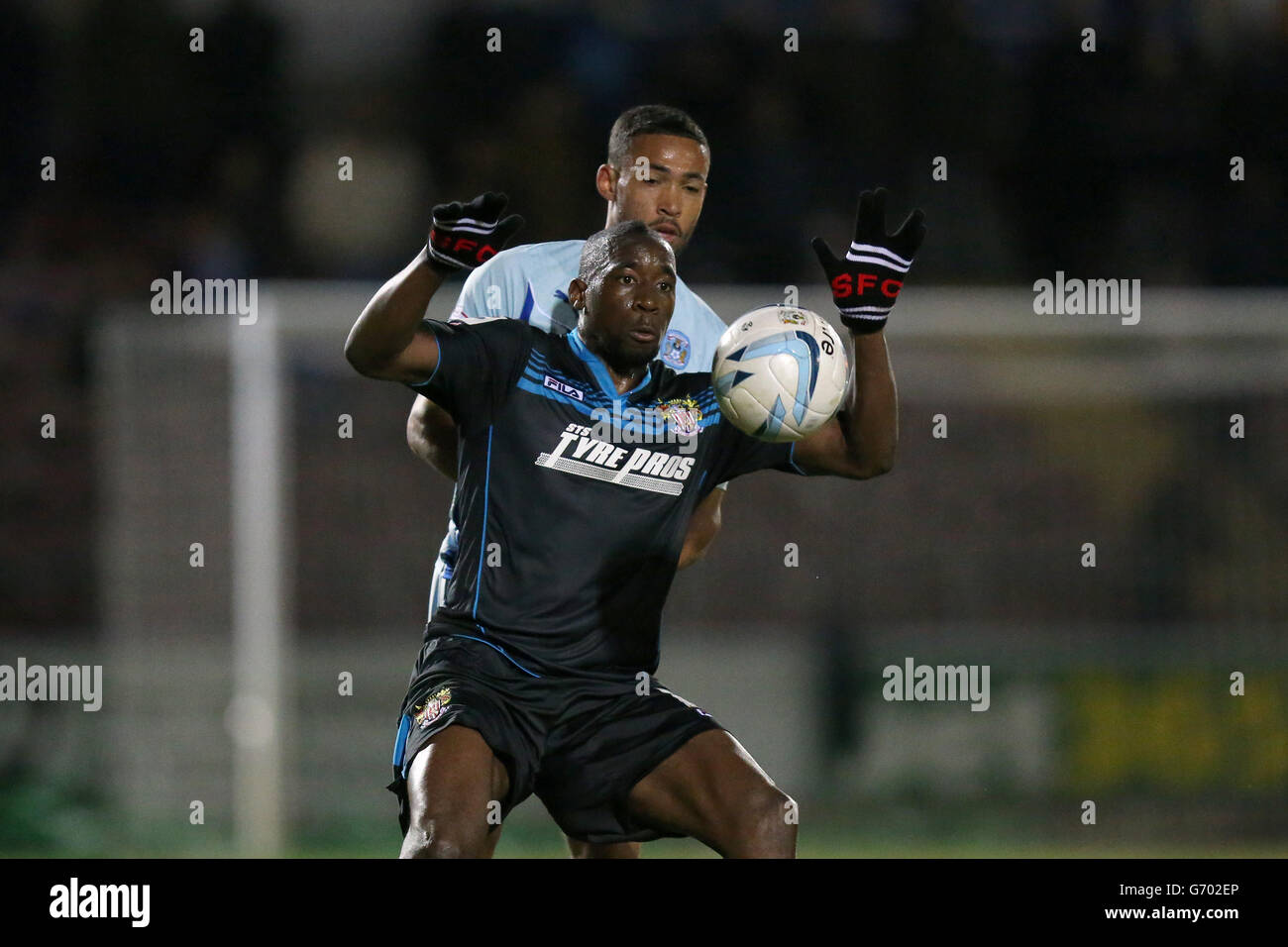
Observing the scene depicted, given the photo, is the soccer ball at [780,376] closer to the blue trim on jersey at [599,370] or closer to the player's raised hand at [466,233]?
the blue trim on jersey at [599,370]

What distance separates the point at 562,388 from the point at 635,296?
36 centimetres

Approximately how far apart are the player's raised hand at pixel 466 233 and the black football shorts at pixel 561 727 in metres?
1.06

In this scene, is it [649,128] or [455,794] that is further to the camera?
[649,128]

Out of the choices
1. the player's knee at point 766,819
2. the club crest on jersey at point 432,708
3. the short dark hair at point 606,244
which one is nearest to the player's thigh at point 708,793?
the player's knee at point 766,819

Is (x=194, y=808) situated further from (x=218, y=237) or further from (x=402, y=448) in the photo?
(x=218, y=237)

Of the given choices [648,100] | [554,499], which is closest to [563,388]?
[554,499]

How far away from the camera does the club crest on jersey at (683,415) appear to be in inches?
195

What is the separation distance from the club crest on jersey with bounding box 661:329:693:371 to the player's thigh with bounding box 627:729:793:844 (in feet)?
3.75

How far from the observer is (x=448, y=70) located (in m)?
11.3

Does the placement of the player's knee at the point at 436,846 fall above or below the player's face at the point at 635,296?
below

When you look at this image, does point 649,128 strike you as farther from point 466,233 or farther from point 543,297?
point 466,233

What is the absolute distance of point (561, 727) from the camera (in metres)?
4.75

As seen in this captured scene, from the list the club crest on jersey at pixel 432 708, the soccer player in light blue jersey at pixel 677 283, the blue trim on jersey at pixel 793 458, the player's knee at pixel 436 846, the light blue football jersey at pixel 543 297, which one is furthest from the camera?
the light blue football jersey at pixel 543 297
